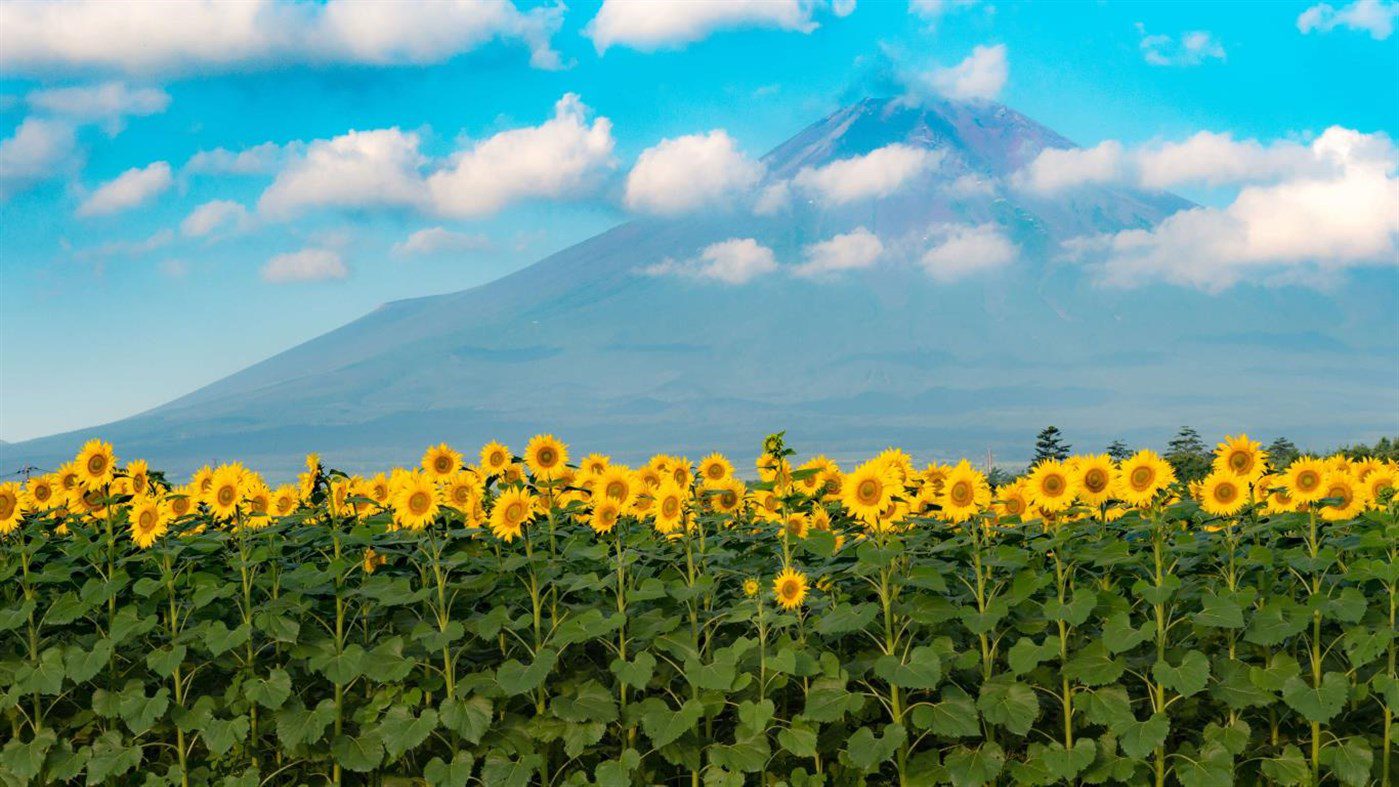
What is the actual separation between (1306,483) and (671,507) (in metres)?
3.70

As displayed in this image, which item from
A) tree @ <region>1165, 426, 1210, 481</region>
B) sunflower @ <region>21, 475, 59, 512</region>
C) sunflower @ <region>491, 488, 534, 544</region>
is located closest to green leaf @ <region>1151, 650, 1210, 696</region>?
sunflower @ <region>491, 488, 534, 544</region>

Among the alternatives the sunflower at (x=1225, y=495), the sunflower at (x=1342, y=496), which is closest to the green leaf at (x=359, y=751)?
the sunflower at (x=1225, y=495)

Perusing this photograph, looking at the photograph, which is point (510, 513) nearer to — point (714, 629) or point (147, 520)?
point (714, 629)

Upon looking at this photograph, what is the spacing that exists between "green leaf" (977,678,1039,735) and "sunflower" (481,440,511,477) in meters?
3.05

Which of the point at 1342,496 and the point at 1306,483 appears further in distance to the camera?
the point at 1342,496

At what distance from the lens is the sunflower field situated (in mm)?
7379

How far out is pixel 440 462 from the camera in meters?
8.41

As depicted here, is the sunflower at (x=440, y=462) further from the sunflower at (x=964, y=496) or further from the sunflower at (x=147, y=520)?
the sunflower at (x=964, y=496)

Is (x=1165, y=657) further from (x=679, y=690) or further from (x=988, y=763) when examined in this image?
(x=679, y=690)

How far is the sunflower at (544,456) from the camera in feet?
26.7

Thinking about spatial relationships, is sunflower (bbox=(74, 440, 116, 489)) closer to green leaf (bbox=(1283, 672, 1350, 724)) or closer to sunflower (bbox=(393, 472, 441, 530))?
sunflower (bbox=(393, 472, 441, 530))

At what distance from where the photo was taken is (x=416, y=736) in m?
7.46

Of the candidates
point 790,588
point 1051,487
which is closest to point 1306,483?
point 1051,487

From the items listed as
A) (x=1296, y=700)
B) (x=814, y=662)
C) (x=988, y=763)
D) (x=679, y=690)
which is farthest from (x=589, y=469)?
(x=1296, y=700)
